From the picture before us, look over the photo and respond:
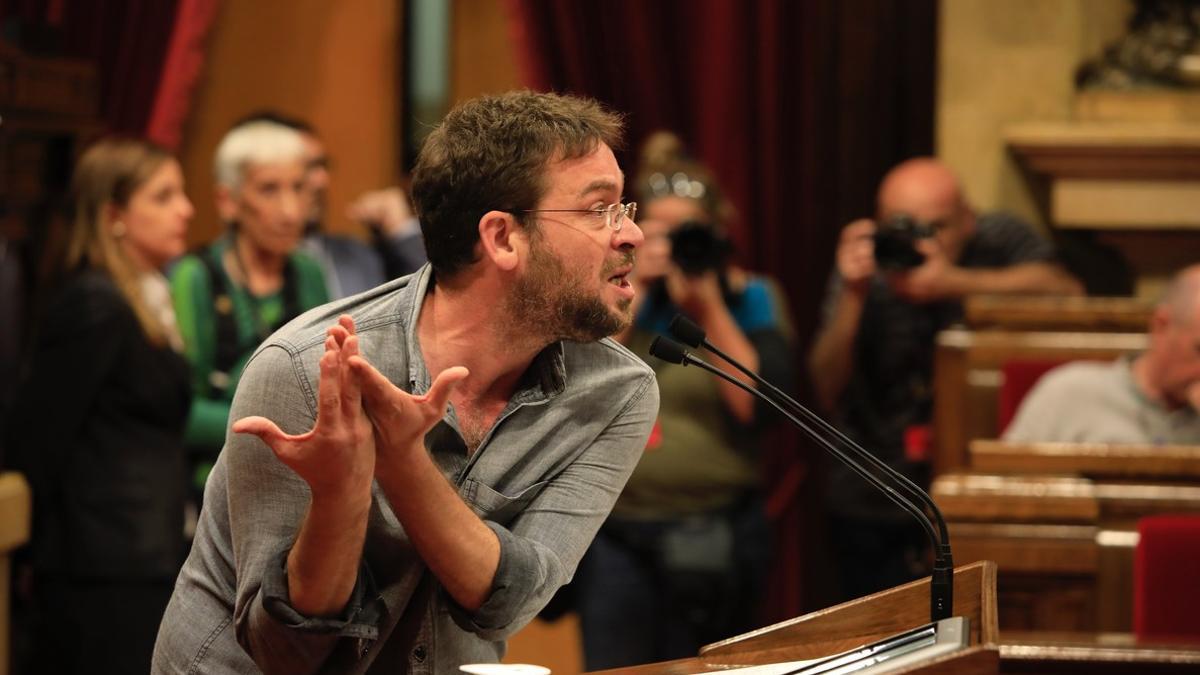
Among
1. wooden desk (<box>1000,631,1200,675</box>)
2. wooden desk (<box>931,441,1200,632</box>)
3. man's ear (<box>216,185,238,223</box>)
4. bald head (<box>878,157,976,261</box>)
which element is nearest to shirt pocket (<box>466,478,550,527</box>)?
wooden desk (<box>1000,631,1200,675</box>)

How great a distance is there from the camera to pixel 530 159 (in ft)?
6.86

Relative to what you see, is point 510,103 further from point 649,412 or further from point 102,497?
point 102,497

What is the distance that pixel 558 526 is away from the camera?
210 centimetres

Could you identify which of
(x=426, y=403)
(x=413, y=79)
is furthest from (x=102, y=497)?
(x=413, y=79)

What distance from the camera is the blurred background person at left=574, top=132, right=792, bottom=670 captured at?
3.84m

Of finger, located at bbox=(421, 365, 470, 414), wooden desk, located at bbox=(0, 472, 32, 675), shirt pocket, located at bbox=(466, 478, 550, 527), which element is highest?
finger, located at bbox=(421, 365, 470, 414)

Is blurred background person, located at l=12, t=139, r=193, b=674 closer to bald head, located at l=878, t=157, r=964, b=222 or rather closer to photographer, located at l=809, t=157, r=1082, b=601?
photographer, located at l=809, t=157, r=1082, b=601

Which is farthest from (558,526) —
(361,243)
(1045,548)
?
(361,243)

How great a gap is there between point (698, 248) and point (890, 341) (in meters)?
0.73

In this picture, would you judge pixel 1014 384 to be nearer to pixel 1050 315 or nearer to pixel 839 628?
pixel 1050 315

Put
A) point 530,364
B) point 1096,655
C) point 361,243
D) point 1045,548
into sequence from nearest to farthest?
point 530,364, point 1096,655, point 1045,548, point 361,243

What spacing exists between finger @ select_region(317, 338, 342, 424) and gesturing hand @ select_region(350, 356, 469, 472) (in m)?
0.02

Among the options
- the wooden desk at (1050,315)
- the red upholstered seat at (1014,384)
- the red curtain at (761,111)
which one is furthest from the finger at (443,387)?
the red curtain at (761,111)

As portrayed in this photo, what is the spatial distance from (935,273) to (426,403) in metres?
2.87
